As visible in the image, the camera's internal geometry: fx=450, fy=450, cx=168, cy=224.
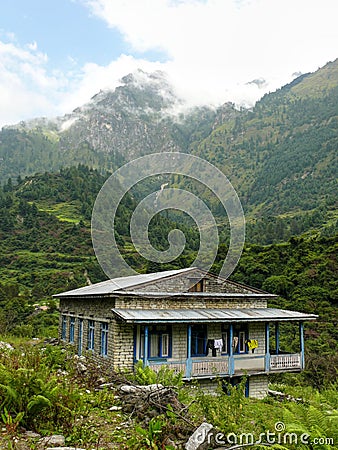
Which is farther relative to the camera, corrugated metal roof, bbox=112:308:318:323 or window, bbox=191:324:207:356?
window, bbox=191:324:207:356

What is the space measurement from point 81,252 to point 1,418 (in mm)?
54222

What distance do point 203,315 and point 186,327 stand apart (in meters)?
1.01

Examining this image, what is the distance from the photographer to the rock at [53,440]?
590cm

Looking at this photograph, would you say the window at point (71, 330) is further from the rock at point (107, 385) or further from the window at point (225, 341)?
the rock at point (107, 385)

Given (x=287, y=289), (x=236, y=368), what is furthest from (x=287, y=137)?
(x=236, y=368)

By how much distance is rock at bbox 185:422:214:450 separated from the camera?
6.07 metres

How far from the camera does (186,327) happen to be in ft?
52.9

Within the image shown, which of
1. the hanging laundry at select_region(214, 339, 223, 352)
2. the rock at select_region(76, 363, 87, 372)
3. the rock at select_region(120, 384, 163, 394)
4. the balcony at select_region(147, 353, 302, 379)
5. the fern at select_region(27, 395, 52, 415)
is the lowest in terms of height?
the balcony at select_region(147, 353, 302, 379)

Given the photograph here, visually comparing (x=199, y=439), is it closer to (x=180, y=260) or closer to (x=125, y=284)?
(x=125, y=284)

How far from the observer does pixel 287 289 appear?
3262 cm

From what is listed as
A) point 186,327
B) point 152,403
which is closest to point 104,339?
point 186,327

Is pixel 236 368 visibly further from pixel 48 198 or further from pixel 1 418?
pixel 48 198

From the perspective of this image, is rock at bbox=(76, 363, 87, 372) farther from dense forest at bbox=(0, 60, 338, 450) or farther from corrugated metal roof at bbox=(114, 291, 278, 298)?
corrugated metal roof at bbox=(114, 291, 278, 298)

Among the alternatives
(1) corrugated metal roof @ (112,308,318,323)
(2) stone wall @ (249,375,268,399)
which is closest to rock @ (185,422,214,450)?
(1) corrugated metal roof @ (112,308,318,323)
